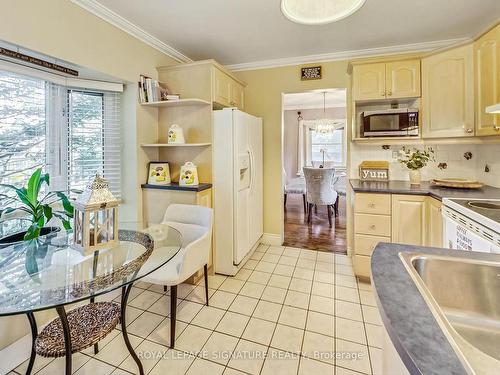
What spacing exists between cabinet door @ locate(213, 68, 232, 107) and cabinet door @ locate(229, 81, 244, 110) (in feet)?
0.31

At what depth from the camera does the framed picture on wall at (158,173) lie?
8.76 ft

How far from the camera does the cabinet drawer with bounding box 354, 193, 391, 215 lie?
2.44 m

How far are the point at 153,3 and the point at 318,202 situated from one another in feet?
11.5

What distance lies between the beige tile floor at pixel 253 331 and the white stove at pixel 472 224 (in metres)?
0.85

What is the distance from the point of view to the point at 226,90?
2936mm

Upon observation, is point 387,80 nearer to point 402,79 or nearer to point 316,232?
point 402,79

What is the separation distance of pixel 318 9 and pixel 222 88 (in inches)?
62.4

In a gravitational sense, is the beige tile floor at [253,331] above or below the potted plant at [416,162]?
below

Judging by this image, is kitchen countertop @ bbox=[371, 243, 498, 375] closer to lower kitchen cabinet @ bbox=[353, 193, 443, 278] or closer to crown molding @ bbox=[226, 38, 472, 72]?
lower kitchen cabinet @ bbox=[353, 193, 443, 278]

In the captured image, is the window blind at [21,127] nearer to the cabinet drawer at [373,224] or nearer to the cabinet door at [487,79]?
the cabinet drawer at [373,224]

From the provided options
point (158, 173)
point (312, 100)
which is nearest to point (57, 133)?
point (158, 173)

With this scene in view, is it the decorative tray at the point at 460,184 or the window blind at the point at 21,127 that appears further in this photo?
the decorative tray at the point at 460,184

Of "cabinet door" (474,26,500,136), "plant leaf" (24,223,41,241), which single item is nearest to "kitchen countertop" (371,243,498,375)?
"plant leaf" (24,223,41,241)

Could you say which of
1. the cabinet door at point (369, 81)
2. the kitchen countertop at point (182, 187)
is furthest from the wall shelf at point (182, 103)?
the cabinet door at point (369, 81)
